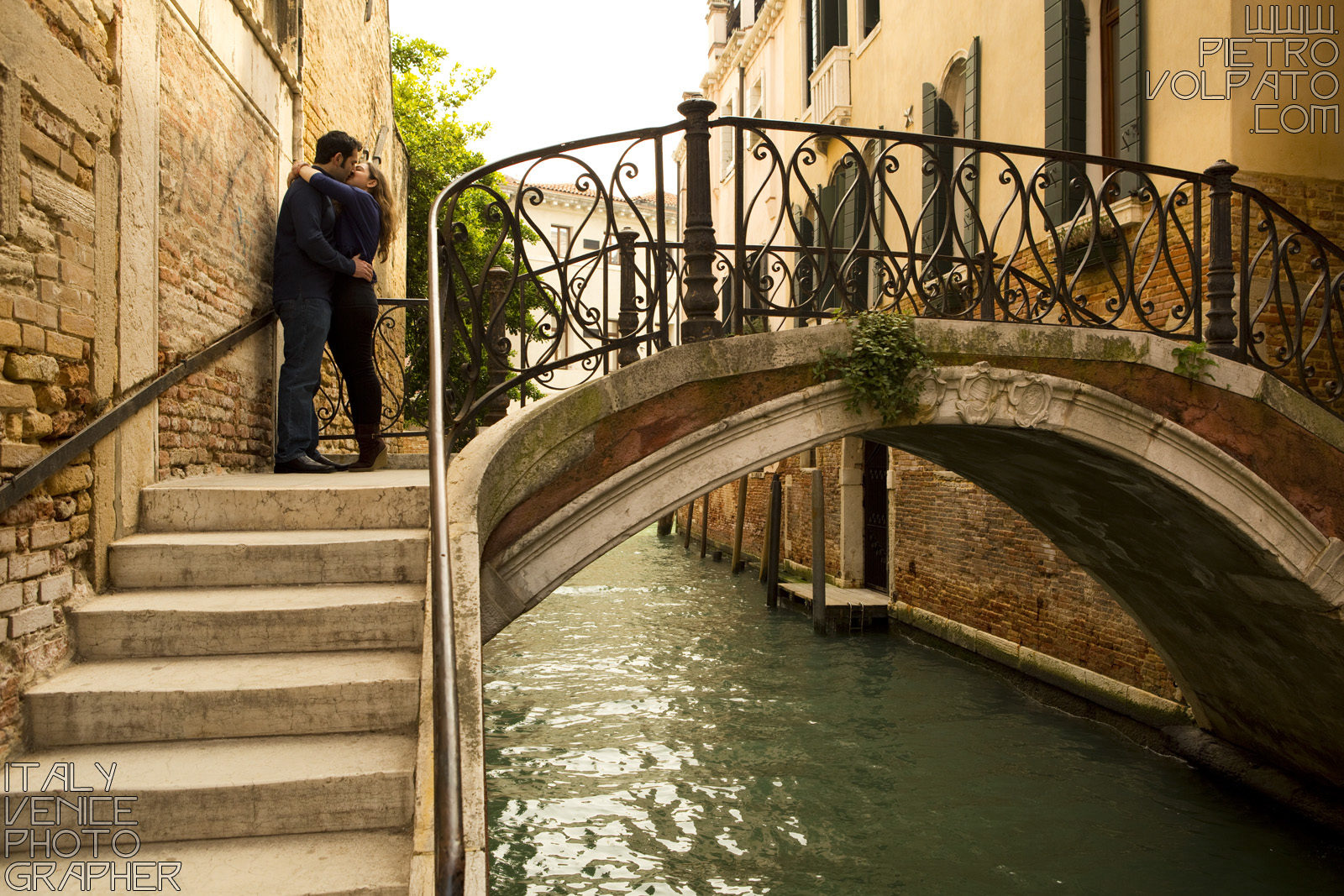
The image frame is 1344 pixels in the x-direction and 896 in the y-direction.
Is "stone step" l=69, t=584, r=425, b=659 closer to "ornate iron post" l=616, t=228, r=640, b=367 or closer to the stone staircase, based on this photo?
the stone staircase

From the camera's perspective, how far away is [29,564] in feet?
8.55

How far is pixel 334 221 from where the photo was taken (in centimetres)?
433

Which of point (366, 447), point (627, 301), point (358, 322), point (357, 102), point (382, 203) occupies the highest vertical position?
point (357, 102)

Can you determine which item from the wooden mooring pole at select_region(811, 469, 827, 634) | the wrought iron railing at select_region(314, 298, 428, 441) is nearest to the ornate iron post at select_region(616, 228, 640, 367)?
the wrought iron railing at select_region(314, 298, 428, 441)

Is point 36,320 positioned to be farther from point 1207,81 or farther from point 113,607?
point 1207,81

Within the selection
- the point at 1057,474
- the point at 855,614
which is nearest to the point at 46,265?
the point at 1057,474

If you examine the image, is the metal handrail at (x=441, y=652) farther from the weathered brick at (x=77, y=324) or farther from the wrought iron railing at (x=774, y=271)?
the weathered brick at (x=77, y=324)

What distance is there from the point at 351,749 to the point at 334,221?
2.73 meters

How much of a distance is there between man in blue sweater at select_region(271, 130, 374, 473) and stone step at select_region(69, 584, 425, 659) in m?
1.53

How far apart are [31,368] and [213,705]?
43.2 inches

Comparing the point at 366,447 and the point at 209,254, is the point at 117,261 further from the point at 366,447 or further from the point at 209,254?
the point at 366,447

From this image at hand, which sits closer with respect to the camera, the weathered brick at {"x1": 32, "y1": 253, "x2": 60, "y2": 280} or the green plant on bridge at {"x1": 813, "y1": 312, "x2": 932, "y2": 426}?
the weathered brick at {"x1": 32, "y1": 253, "x2": 60, "y2": 280}

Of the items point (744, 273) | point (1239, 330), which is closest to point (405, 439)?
point (744, 273)

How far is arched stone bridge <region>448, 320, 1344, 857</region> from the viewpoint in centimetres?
343
